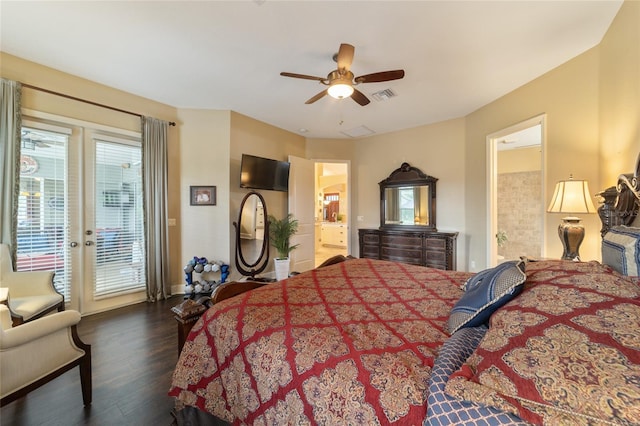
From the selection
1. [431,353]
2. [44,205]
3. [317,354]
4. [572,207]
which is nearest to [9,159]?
[44,205]

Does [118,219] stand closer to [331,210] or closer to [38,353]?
[38,353]

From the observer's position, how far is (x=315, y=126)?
15.6ft

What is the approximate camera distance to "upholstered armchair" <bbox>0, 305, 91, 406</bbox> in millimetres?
1336

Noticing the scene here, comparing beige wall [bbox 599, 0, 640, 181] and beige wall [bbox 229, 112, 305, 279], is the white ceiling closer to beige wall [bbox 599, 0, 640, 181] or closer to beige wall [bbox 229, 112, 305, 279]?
beige wall [bbox 599, 0, 640, 181]

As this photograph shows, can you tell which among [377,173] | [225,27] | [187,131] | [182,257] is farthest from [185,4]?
[377,173]

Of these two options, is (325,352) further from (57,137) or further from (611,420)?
(57,137)

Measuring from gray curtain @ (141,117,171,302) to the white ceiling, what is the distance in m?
0.58

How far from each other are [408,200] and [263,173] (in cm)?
282

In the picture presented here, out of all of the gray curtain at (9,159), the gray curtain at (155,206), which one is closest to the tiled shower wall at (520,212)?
the gray curtain at (155,206)

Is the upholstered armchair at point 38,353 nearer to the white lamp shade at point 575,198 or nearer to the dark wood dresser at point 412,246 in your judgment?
the white lamp shade at point 575,198

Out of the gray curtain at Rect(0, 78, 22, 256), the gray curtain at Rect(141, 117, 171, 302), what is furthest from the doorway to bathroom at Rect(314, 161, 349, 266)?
the gray curtain at Rect(0, 78, 22, 256)

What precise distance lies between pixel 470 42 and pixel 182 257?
461cm

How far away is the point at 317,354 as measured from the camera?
3.27 ft

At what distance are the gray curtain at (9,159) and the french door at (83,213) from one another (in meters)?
0.12
